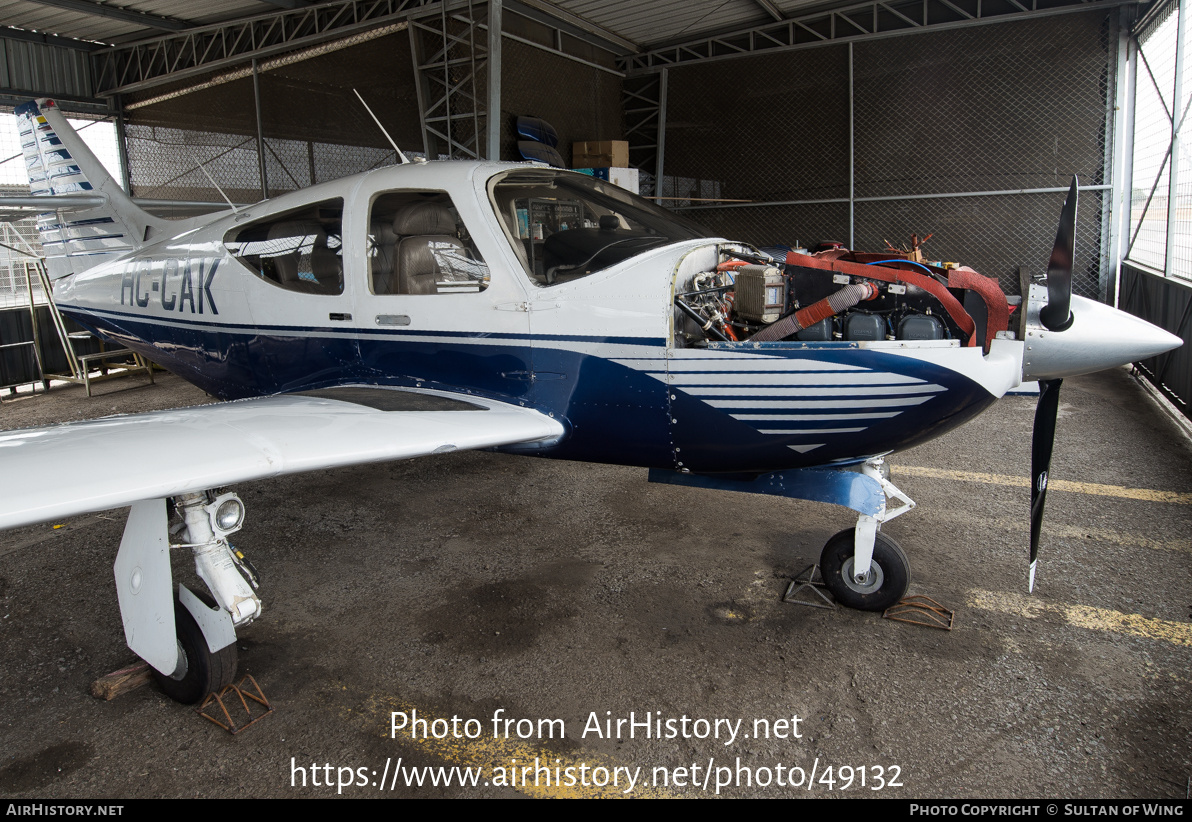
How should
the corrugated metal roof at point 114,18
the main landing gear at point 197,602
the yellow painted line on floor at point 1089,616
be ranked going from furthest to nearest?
1. the corrugated metal roof at point 114,18
2. the yellow painted line on floor at point 1089,616
3. the main landing gear at point 197,602

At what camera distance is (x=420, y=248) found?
377 centimetres

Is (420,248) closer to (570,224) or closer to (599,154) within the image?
(570,224)

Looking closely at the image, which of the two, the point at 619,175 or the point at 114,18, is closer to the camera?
the point at 114,18

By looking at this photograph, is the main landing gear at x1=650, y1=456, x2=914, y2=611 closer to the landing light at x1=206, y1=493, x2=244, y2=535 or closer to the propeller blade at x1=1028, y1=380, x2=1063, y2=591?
the propeller blade at x1=1028, y1=380, x2=1063, y2=591

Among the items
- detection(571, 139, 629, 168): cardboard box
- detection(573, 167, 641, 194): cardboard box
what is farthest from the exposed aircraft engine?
detection(571, 139, 629, 168): cardboard box

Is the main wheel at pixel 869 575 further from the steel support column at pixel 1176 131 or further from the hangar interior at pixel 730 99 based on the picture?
the hangar interior at pixel 730 99

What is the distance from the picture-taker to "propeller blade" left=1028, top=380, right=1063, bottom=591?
3345 mm

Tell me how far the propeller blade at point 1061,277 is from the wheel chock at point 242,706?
3557mm

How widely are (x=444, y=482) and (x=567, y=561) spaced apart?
1.74m

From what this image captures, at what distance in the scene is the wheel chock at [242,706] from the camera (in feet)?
9.05

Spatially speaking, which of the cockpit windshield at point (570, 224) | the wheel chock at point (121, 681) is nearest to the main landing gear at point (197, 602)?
the wheel chock at point (121, 681)

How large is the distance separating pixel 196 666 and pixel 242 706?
0.24 metres

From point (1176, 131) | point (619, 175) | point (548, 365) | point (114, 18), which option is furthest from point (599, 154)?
point (548, 365)
